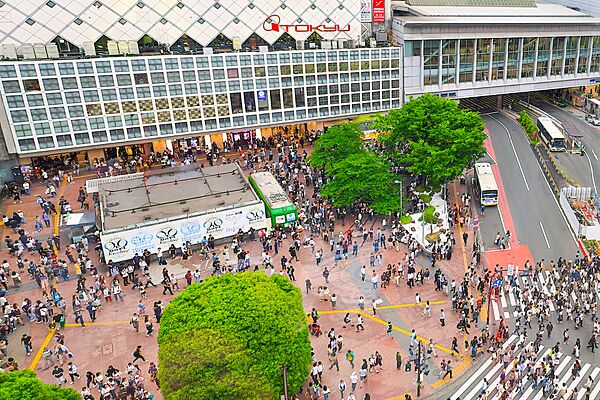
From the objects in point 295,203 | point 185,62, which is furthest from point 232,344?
point 185,62

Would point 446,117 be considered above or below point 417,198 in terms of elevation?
above

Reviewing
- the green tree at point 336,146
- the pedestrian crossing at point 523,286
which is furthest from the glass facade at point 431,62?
the pedestrian crossing at point 523,286

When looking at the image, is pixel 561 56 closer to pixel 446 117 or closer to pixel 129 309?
pixel 446 117

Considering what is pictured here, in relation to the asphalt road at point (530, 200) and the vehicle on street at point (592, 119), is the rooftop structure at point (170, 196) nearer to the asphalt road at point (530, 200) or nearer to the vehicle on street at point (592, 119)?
the asphalt road at point (530, 200)

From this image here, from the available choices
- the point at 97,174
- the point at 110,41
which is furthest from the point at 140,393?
the point at 110,41

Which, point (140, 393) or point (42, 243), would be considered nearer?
point (140, 393)

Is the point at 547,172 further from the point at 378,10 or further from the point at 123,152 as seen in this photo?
the point at 123,152
